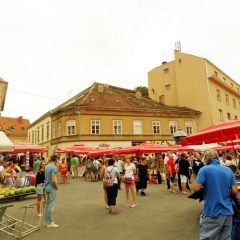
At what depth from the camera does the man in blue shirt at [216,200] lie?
3.68 meters

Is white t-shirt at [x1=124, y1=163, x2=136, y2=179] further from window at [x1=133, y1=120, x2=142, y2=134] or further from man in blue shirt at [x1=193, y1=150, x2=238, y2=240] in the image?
window at [x1=133, y1=120, x2=142, y2=134]

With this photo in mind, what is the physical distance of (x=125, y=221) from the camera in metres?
7.15

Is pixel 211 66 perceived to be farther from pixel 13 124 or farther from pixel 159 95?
pixel 13 124

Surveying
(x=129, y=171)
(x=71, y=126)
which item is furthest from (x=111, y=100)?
(x=129, y=171)

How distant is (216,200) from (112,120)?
28.6 m

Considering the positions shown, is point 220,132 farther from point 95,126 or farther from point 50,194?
point 95,126

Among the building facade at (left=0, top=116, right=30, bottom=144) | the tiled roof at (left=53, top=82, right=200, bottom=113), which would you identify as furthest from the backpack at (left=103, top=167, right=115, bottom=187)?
the building facade at (left=0, top=116, right=30, bottom=144)

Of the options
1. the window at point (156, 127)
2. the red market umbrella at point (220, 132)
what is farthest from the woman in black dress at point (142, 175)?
the window at point (156, 127)

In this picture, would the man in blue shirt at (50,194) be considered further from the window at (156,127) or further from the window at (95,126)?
the window at (156,127)

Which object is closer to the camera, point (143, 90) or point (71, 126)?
point (71, 126)

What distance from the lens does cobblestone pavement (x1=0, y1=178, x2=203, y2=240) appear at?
19.4 feet

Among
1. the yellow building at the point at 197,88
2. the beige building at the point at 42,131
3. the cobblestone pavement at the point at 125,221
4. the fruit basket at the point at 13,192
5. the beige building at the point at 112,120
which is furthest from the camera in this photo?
the beige building at the point at 42,131

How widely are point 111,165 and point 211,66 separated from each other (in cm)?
3438

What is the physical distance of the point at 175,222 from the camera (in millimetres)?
6855
